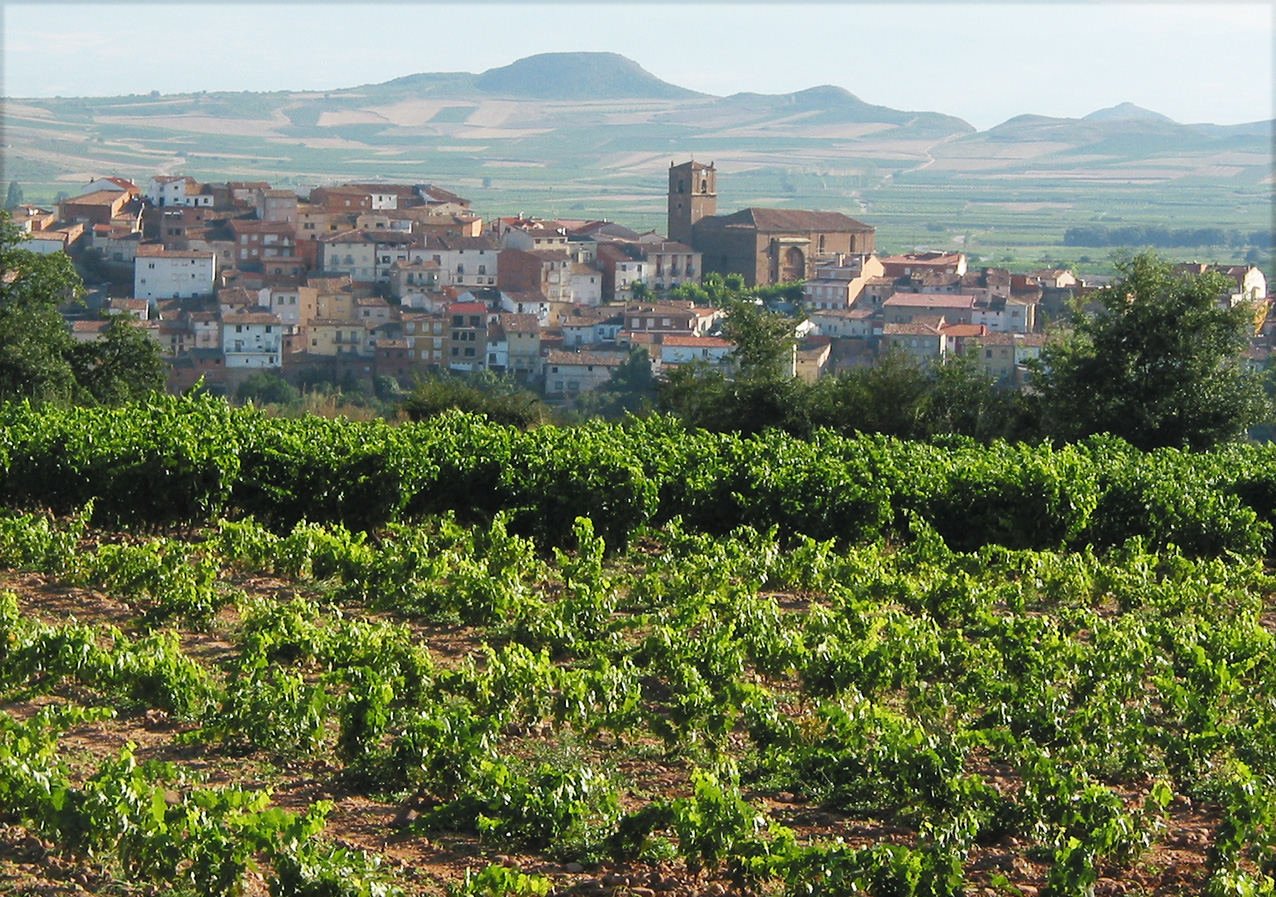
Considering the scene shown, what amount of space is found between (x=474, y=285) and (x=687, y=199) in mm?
20681

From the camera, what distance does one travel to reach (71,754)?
6328mm

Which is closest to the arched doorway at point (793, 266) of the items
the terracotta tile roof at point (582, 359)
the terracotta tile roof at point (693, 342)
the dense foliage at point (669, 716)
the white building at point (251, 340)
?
the terracotta tile roof at point (693, 342)

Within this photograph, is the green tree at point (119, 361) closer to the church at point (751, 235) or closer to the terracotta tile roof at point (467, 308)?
the terracotta tile roof at point (467, 308)

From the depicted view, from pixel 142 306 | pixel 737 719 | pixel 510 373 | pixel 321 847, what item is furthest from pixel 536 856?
pixel 142 306

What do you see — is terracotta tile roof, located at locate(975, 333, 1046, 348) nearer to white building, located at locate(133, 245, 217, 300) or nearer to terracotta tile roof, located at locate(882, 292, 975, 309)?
terracotta tile roof, located at locate(882, 292, 975, 309)

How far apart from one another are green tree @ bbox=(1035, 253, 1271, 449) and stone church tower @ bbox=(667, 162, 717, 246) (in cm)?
8663

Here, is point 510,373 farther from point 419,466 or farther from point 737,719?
point 737,719

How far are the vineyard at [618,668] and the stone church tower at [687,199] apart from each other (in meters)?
94.2

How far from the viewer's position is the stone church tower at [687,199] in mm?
106062

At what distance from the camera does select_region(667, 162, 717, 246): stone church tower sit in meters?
106

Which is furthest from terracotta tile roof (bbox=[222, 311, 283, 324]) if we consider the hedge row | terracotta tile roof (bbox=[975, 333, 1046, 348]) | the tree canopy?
the hedge row

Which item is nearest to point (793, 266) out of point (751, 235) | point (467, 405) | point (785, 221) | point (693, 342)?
point (785, 221)

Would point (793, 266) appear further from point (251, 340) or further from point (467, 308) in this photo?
point (251, 340)

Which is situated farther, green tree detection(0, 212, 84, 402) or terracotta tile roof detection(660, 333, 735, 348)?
terracotta tile roof detection(660, 333, 735, 348)
